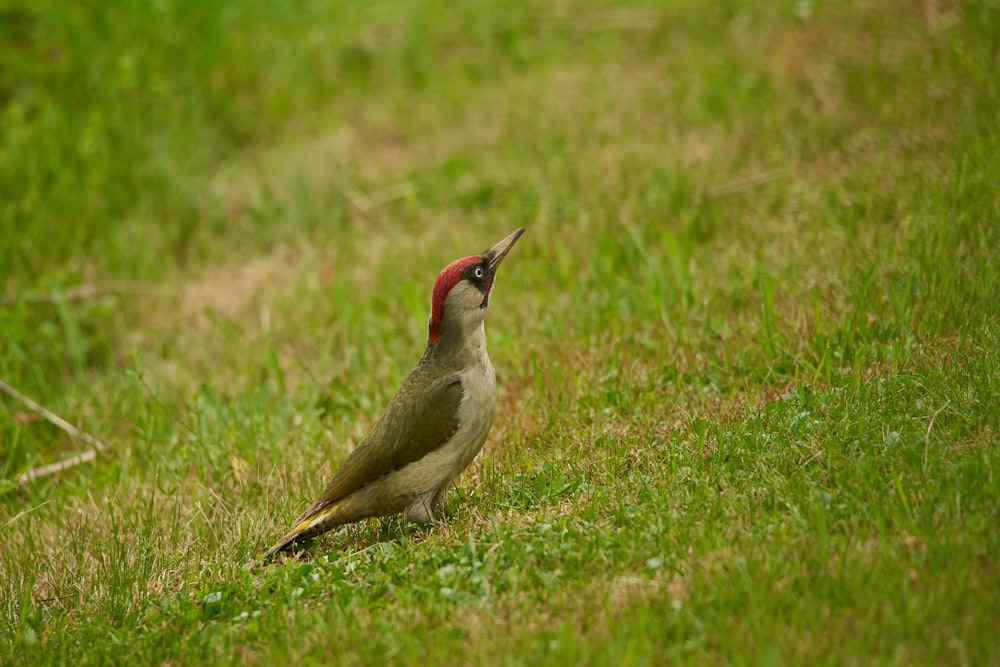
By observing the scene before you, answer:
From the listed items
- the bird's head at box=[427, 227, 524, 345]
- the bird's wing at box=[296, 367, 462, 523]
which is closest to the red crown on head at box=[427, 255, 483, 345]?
the bird's head at box=[427, 227, 524, 345]

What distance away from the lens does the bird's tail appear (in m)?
4.54

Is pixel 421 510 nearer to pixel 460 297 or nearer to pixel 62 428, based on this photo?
pixel 460 297

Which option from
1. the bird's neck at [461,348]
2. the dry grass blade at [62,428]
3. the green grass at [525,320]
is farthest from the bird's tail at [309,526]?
the dry grass blade at [62,428]

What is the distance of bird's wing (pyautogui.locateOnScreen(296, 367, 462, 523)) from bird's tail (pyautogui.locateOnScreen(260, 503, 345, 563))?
0.05 feet

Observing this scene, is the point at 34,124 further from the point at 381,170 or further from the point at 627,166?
the point at 627,166

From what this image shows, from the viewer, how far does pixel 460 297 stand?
4.73m

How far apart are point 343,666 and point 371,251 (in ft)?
16.6

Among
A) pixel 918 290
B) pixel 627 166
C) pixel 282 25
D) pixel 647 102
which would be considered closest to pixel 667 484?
pixel 918 290

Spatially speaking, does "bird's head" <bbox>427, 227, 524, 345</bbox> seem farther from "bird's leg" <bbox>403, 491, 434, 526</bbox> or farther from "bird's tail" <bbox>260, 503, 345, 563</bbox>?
"bird's tail" <bbox>260, 503, 345, 563</bbox>

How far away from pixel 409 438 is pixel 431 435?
11 centimetres

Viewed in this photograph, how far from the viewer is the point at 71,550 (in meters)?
4.95

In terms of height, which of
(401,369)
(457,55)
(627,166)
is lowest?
(401,369)

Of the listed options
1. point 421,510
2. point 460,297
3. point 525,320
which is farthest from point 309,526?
point 525,320

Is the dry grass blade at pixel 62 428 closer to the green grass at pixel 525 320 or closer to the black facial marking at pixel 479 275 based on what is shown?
the green grass at pixel 525 320
